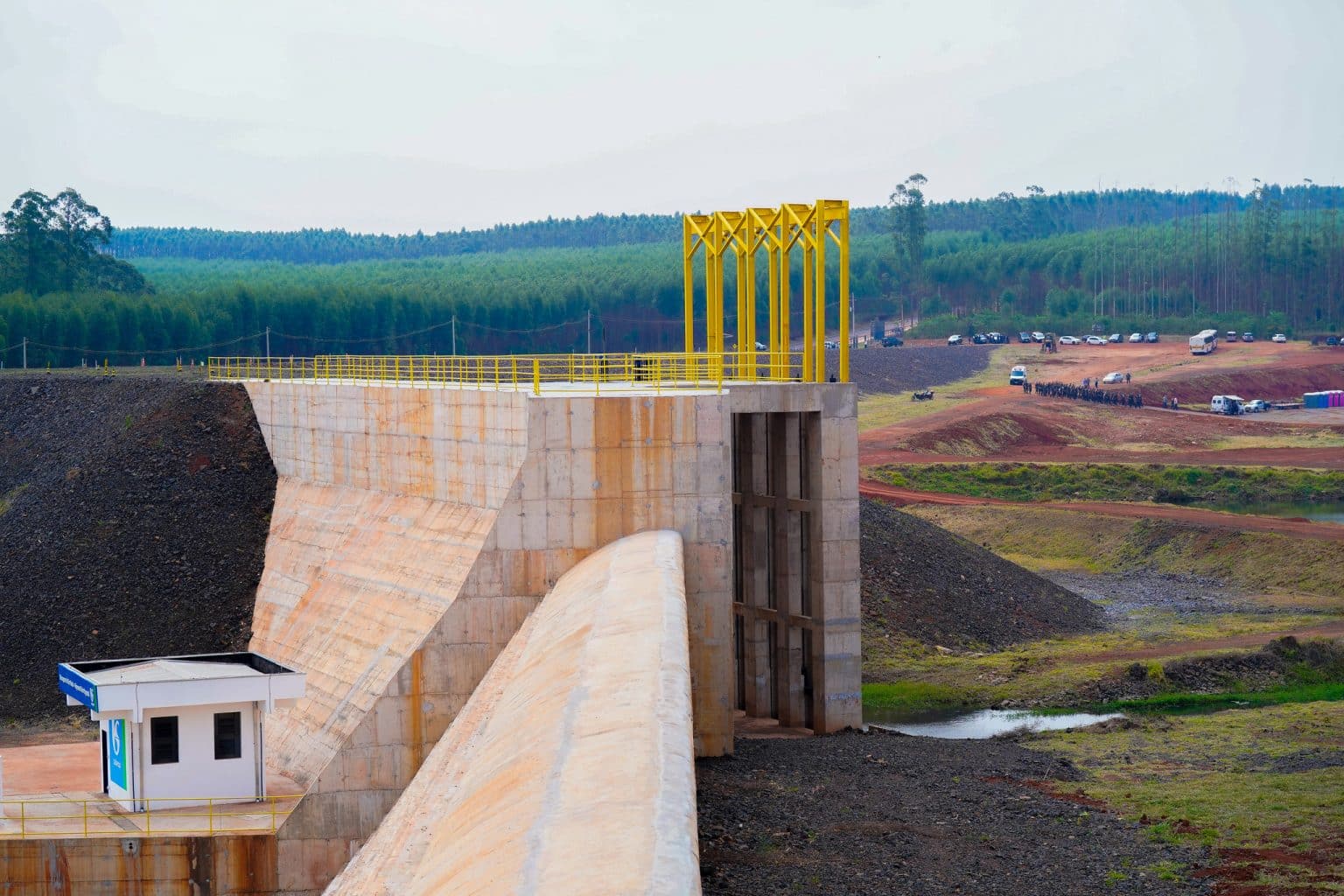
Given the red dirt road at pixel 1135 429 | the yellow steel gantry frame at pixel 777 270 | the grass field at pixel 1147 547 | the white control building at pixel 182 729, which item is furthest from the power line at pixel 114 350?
the white control building at pixel 182 729

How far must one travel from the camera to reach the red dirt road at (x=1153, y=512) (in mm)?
67625

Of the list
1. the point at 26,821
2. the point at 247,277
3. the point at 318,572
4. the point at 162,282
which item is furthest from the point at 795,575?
the point at 247,277

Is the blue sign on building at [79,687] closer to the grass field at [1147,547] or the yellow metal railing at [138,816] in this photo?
the yellow metal railing at [138,816]

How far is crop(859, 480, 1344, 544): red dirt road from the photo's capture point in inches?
A: 2662

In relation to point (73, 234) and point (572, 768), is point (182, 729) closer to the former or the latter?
point (572, 768)

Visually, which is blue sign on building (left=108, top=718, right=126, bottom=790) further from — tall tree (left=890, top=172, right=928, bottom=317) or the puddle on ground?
tall tree (left=890, top=172, right=928, bottom=317)

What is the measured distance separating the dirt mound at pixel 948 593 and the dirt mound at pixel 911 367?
6085 centimetres

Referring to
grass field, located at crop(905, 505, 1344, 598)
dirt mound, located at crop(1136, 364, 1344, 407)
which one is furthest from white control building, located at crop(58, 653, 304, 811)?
dirt mound, located at crop(1136, 364, 1344, 407)

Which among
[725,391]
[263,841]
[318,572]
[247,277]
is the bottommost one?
[263,841]

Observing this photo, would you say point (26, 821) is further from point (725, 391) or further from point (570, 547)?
point (725, 391)

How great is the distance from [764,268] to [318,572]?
13143 centimetres

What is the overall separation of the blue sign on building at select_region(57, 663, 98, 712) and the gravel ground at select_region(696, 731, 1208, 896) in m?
11.6

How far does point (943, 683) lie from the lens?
44.9m

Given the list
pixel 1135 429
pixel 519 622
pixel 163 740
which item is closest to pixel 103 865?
pixel 163 740
